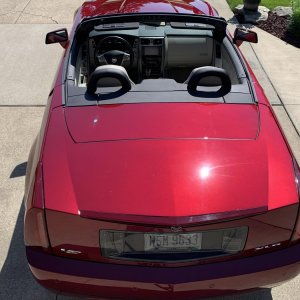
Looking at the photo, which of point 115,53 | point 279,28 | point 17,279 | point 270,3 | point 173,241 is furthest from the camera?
point 270,3

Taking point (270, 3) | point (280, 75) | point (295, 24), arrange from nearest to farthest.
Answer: point (280, 75) < point (295, 24) < point (270, 3)

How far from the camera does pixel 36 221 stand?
2.17 metres

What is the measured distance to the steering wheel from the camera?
3703mm

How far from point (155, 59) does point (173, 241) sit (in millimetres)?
2305

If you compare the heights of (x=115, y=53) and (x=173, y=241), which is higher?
(x=115, y=53)

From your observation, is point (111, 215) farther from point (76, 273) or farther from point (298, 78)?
point (298, 78)

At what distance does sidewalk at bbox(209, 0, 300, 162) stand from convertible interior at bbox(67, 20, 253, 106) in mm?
1520

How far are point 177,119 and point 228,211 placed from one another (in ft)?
2.62

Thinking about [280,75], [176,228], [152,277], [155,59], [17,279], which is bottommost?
[280,75]

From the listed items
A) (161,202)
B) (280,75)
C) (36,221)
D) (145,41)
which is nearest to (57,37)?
(145,41)

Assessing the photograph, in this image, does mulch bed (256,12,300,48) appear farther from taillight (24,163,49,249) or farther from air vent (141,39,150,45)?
taillight (24,163,49,249)

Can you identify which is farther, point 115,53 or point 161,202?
point 115,53

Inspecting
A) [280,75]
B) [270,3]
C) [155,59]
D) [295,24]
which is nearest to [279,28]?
[295,24]

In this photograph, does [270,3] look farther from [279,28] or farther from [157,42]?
[157,42]
